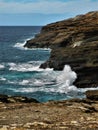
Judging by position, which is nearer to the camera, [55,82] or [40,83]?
[40,83]

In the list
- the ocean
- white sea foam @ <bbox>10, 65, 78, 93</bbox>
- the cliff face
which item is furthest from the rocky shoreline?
the cliff face

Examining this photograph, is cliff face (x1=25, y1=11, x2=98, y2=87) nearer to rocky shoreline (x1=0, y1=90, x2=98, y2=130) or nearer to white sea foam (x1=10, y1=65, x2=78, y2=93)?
white sea foam (x1=10, y1=65, x2=78, y2=93)

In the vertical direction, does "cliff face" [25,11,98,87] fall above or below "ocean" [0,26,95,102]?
above

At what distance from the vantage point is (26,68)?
86.4 m

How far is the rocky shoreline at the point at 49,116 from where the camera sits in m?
17.8

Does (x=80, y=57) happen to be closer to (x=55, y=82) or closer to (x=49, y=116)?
(x=55, y=82)

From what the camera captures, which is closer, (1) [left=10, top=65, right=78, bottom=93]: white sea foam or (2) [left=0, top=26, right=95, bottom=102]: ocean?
(2) [left=0, top=26, right=95, bottom=102]: ocean

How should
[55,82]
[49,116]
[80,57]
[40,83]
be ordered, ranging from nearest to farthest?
[49,116] < [40,83] < [55,82] < [80,57]

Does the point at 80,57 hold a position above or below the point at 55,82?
above

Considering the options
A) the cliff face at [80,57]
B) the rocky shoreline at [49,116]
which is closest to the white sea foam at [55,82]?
the cliff face at [80,57]

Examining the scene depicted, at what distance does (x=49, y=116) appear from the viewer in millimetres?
20031

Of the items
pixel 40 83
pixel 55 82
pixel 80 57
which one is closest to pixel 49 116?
pixel 40 83

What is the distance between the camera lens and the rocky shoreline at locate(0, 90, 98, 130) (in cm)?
1783

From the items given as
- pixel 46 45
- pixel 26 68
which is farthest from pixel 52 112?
pixel 46 45
